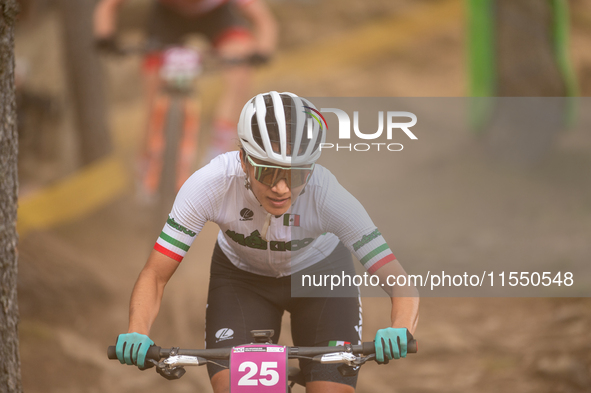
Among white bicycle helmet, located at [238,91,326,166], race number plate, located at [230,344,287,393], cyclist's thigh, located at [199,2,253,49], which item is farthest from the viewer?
cyclist's thigh, located at [199,2,253,49]

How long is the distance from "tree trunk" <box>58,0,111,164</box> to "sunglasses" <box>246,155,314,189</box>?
6.58 metres

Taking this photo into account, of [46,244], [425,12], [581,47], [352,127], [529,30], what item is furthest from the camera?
[425,12]

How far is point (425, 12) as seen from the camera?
49.8 ft

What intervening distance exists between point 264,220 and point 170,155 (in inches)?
132

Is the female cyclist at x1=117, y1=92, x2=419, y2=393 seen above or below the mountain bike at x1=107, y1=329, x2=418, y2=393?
above

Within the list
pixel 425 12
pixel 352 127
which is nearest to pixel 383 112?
pixel 352 127

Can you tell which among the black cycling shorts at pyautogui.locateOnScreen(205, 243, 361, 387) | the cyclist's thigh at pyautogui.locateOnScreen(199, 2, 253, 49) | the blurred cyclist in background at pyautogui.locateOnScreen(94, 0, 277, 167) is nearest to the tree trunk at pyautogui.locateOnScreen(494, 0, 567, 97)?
the blurred cyclist in background at pyautogui.locateOnScreen(94, 0, 277, 167)

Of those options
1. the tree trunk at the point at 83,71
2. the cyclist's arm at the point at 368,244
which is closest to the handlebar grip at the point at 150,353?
the cyclist's arm at the point at 368,244

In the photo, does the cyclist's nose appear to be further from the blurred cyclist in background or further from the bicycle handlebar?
the blurred cyclist in background

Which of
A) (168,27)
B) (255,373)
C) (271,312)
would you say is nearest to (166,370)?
(255,373)

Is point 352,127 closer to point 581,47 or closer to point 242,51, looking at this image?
point 242,51

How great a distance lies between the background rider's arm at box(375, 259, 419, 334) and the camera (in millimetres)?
2816

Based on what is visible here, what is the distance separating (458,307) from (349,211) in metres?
4.10

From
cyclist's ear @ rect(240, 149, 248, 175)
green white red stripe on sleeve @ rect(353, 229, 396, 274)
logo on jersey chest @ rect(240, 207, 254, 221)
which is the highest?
cyclist's ear @ rect(240, 149, 248, 175)
